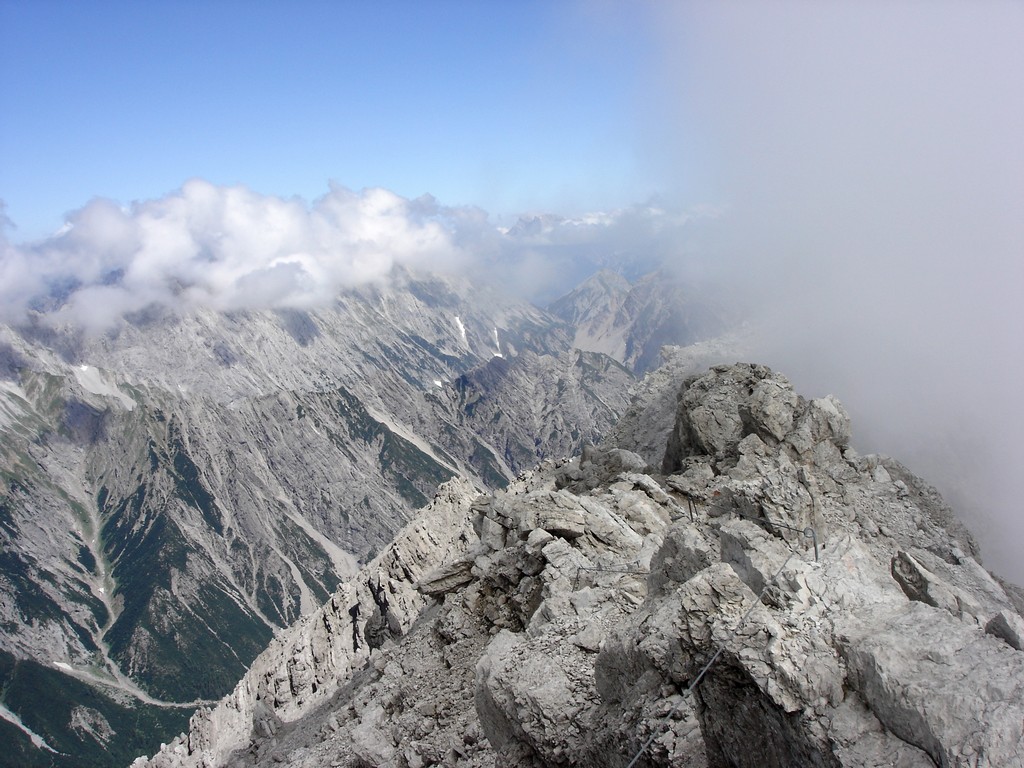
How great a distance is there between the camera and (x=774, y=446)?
40.1 meters

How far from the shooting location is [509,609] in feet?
93.8

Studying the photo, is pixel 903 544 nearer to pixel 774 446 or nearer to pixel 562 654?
pixel 774 446

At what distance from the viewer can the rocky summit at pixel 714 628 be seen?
1205 centimetres

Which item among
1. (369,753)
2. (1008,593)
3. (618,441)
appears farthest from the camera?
(618,441)

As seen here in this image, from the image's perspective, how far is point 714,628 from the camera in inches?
559

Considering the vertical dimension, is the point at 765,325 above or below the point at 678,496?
below

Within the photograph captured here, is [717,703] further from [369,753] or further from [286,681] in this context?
[286,681]

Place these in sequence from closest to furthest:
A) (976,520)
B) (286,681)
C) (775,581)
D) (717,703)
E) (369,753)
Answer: (717,703) → (775,581) → (369,753) → (976,520) → (286,681)

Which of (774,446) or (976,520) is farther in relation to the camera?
(976,520)

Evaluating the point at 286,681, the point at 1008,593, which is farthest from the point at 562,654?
the point at 286,681

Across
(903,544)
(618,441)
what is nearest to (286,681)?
(618,441)

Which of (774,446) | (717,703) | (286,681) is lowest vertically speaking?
(286,681)

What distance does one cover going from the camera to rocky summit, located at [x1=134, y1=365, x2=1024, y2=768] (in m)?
12.1

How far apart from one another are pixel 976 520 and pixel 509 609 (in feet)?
144
